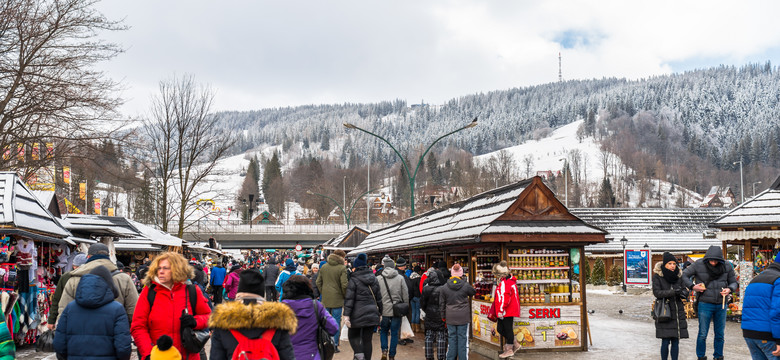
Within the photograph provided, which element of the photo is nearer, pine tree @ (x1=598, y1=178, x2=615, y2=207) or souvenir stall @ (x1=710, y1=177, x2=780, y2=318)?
souvenir stall @ (x1=710, y1=177, x2=780, y2=318)

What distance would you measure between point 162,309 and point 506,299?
21.4 feet

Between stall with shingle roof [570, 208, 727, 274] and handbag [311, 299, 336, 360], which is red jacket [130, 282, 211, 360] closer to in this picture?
handbag [311, 299, 336, 360]

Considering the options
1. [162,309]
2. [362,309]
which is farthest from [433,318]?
[162,309]

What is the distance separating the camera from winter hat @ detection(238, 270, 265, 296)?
607 centimetres

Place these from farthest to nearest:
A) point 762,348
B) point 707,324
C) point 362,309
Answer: point 707,324 → point 362,309 → point 762,348

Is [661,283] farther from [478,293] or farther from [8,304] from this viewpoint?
[8,304]

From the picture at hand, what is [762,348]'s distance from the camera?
7.88 metres

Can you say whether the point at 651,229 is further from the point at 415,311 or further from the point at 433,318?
the point at 433,318

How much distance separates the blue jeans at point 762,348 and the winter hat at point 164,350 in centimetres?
616

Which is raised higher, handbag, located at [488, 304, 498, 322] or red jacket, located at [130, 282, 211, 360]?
red jacket, located at [130, 282, 211, 360]

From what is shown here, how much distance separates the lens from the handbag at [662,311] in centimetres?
1105

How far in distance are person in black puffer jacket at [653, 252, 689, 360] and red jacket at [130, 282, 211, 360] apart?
7.57 meters

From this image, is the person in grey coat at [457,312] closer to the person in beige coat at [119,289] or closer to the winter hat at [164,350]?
the person in beige coat at [119,289]

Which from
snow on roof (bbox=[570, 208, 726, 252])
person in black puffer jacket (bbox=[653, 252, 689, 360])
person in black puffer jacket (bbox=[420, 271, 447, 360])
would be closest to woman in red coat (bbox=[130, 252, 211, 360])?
person in black puffer jacket (bbox=[420, 271, 447, 360])
